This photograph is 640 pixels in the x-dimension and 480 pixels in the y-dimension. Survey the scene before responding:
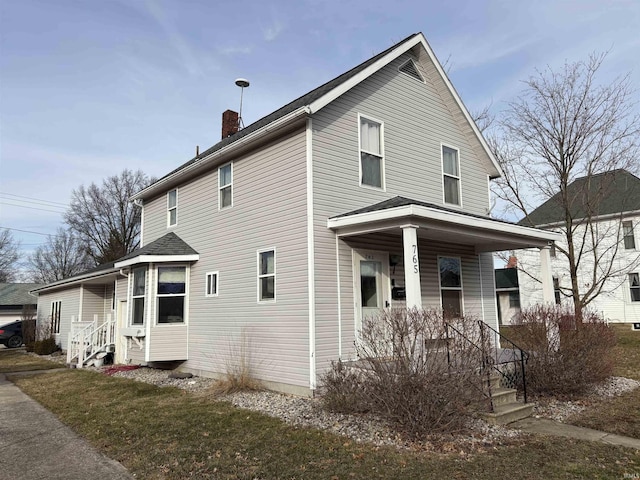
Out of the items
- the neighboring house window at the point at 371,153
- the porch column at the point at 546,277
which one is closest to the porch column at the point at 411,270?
the neighboring house window at the point at 371,153

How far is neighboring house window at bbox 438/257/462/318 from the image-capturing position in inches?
468

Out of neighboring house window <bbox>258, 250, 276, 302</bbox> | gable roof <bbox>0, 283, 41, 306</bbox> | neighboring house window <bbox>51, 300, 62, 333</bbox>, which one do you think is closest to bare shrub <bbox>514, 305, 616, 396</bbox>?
neighboring house window <bbox>258, 250, 276, 302</bbox>

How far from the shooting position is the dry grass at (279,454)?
16.3 ft

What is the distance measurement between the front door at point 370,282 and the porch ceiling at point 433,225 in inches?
35.2

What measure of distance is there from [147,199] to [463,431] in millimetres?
13829

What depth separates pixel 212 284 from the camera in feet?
39.2

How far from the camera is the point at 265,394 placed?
9273 mm

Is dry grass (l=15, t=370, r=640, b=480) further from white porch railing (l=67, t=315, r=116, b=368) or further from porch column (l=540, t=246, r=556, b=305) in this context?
white porch railing (l=67, t=315, r=116, b=368)

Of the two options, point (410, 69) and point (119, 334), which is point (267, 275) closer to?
point (410, 69)

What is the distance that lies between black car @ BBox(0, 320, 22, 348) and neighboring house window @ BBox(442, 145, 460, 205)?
2796 centimetres

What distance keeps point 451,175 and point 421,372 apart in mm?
8171

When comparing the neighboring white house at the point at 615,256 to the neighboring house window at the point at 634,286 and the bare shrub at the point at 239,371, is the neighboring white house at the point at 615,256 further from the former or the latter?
the bare shrub at the point at 239,371

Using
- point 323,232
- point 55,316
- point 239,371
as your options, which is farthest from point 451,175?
point 55,316

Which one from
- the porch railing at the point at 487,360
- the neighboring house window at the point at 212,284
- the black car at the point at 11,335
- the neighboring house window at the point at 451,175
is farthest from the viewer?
the black car at the point at 11,335
